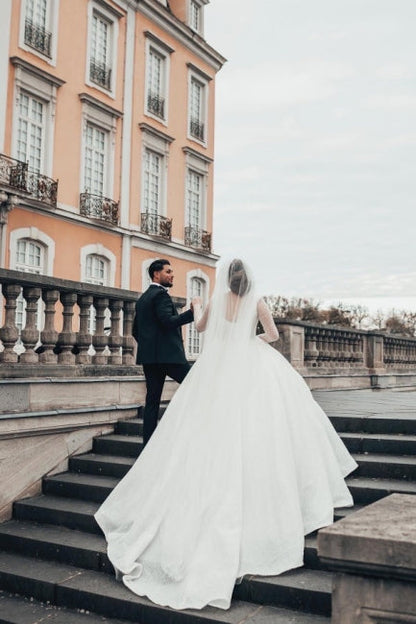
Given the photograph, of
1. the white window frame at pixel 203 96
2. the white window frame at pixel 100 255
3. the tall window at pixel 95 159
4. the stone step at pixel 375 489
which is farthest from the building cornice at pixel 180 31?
the stone step at pixel 375 489

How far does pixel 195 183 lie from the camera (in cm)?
2564

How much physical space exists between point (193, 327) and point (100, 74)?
31.3 ft

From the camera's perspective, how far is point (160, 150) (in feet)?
75.7

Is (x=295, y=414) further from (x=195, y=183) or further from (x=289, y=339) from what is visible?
(x=195, y=183)

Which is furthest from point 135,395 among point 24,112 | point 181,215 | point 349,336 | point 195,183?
point 195,183

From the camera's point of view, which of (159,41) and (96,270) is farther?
(159,41)

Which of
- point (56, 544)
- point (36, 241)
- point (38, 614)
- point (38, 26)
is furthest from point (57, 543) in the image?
point (38, 26)

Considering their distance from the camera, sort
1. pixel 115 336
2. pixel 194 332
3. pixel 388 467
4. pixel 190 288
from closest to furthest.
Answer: pixel 388 467 → pixel 115 336 → pixel 194 332 → pixel 190 288

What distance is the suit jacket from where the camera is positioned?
607 centimetres

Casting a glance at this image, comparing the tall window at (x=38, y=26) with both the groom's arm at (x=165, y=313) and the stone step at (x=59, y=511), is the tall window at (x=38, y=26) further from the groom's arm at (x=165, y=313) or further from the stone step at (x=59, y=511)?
the stone step at (x=59, y=511)

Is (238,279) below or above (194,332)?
below

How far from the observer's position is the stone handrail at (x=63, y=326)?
252 inches

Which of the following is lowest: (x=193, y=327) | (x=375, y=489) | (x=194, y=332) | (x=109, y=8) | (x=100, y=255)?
(x=375, y=489)

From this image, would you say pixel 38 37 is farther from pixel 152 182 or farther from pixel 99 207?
pixel 152 182
